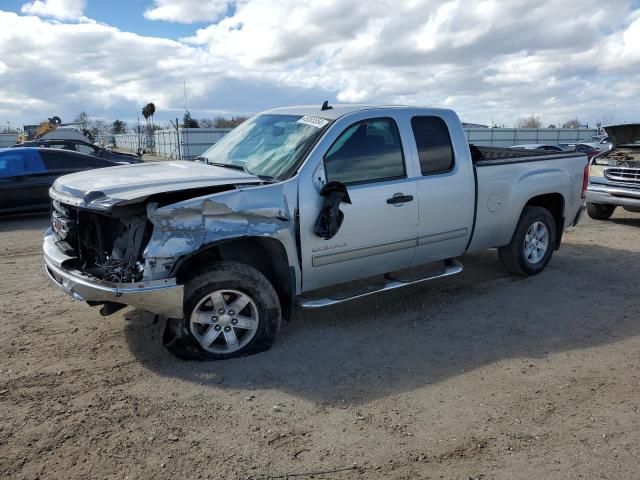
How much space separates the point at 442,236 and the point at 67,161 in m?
8.76

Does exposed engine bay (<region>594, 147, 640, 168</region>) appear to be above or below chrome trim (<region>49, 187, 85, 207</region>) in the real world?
above

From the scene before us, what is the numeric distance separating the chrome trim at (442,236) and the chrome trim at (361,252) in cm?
12

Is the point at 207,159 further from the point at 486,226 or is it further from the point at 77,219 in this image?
the point at 486,226

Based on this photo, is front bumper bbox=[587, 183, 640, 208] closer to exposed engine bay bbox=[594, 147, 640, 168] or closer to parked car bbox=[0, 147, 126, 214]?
exposed engine bay bbox=[594, 147, 640, 168]

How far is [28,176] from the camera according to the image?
10.5 meters

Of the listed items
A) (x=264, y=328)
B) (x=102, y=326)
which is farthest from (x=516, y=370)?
(x=102, y=326)

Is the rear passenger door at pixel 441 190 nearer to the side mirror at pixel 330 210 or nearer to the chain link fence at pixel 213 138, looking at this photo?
the side mirror at pixel 330 210

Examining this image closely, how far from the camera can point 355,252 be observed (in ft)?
15.7

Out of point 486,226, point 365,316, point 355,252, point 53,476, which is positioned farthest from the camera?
point 486,226

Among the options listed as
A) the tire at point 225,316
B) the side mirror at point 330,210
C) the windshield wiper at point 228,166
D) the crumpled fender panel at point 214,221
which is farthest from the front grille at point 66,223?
the side mirror at point 330,210

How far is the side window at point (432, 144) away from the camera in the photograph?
521cm

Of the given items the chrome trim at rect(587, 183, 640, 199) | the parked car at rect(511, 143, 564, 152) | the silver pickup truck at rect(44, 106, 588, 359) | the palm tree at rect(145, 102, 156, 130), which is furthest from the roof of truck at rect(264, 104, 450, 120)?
the palm tree at rect(145, 102, 156, 130)

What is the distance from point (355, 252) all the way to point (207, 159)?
1.82 metres

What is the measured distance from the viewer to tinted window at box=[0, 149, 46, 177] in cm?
1042
